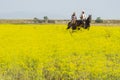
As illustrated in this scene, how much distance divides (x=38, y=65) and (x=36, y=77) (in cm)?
173

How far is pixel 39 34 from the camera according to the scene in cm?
3241

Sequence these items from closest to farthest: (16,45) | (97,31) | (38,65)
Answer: (38,65) < (16,45) < (97,31)

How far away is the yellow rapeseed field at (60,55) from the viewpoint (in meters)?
20.5

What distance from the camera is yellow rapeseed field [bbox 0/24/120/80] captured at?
67.3ft

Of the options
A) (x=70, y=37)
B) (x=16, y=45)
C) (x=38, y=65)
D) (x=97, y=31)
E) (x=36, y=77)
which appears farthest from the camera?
(x=97, y=31)

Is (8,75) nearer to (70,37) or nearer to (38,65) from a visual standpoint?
(38,65)

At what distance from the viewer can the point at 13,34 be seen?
31.8m

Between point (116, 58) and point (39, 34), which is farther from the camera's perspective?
point (39, 34)

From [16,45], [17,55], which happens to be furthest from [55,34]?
[17,55]

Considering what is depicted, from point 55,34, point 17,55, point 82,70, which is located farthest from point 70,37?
point 82,70

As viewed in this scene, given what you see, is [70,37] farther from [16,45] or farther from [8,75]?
[8,75]

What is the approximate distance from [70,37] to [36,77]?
10.9m

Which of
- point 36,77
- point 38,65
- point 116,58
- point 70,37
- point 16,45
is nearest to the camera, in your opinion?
point 36,77

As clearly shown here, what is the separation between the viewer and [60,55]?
23.9 m
